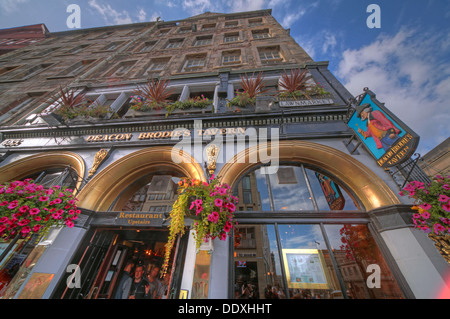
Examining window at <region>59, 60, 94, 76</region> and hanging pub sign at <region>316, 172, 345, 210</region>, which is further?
window at <region>59, 60, 94, 76</region>

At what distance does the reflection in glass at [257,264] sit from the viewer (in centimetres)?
406

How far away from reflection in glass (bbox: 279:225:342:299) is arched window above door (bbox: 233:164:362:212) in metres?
0.72

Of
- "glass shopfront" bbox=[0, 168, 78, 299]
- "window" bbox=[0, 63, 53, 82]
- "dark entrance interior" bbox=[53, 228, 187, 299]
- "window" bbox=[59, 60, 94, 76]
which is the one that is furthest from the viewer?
"window" bbox=[59, 60, 94, 76]

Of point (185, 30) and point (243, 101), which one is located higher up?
point (185, 30)

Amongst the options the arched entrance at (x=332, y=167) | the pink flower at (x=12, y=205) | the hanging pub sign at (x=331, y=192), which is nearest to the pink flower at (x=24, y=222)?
the pink flower at (x=12, y=205)

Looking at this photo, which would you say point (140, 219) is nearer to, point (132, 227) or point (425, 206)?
point (132, 227)

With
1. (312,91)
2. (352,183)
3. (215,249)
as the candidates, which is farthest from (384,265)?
(312,91)

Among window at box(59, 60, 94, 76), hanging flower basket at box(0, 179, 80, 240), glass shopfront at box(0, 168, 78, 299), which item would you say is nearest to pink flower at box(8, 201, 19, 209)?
hanging flower basket at box(0, 179, 80, 240)

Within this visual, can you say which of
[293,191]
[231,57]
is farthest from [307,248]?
[231,57]

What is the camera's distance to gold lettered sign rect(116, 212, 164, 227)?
4707 millimetres

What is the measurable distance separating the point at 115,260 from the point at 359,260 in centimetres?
723

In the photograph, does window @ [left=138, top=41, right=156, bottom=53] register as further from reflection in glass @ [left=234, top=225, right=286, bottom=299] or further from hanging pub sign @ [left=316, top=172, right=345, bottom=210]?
reflection in glass @ [left=234, top=225, right=286, bottom=299]

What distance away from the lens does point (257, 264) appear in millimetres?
4375

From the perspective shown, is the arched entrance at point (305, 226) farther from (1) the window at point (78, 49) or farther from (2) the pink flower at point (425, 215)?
(1) the window at point (78, 49)
